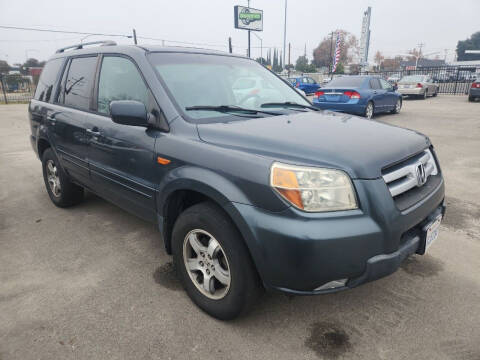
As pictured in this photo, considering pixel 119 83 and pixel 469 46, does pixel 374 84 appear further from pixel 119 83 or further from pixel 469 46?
pixel 469 46

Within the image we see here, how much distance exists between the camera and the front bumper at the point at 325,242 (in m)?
1.77

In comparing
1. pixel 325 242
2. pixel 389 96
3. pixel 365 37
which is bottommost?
pixel 389 96

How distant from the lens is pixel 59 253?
3.27 metres

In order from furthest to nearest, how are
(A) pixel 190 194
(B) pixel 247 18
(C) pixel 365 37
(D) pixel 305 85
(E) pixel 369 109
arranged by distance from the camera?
(C) pixel 365 37
(B) pixel 247 18
(D) pixel 305 85
(E) pixel 369 109
(A) pixel 190 194

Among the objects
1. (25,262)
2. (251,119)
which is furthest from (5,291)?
(251,119)

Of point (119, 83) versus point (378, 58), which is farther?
point (378, 58)

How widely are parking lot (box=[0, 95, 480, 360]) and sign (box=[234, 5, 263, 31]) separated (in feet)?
135

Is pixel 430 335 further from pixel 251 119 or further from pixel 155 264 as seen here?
pixel 155 264

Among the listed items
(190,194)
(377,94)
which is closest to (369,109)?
(377,94)

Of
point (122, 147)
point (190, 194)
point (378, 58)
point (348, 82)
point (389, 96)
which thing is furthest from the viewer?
point (378, 58)

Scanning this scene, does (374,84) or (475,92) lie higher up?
(374,84)

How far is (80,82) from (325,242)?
303 centimetres

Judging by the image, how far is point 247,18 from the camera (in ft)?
135

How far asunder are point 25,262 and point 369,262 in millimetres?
2890
